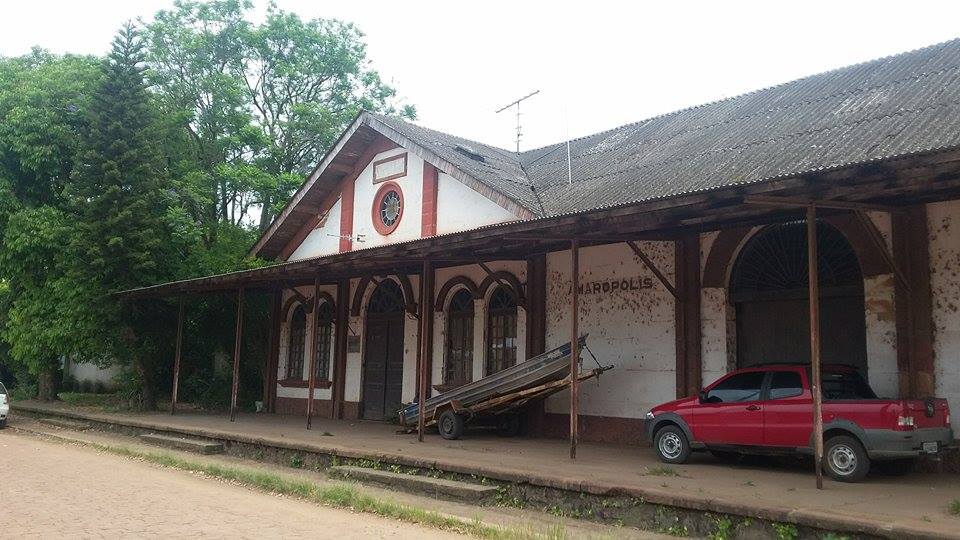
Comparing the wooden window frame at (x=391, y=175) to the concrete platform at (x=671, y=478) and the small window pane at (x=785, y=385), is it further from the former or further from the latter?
the small window pane at (x=785, y=385)

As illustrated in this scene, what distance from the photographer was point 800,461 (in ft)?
32.9

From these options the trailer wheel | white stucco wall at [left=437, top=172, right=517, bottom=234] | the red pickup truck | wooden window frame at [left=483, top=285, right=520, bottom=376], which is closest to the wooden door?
white stucco wall at [left=437, top=172, right=517, bottom=234]

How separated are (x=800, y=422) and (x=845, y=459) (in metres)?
0.63

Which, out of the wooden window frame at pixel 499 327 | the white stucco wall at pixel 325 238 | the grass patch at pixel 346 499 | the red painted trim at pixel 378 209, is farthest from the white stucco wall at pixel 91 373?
the wooden window frame at pixel 499 327

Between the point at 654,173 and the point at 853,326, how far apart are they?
4.45 meters

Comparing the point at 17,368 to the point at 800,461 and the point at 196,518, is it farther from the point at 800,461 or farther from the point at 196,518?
the point at 800,461

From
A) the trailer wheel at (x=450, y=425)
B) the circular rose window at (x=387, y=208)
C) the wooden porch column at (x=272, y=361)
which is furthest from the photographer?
the wooden porch column at (x=272, y=361)

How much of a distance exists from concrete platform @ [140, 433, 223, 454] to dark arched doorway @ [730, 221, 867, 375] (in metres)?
9.10

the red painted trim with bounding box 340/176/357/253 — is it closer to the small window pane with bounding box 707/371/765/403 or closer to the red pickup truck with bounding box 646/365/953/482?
the red pickup truck with bounding box 646/365/953/482

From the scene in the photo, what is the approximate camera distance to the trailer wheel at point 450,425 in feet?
42.6

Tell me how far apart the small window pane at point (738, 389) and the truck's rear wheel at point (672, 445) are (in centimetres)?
64

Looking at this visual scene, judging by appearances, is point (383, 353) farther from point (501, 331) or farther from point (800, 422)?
point (800, 422)

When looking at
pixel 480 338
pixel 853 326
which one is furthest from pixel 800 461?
pixel 480 338

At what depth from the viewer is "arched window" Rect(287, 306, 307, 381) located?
19625mm
